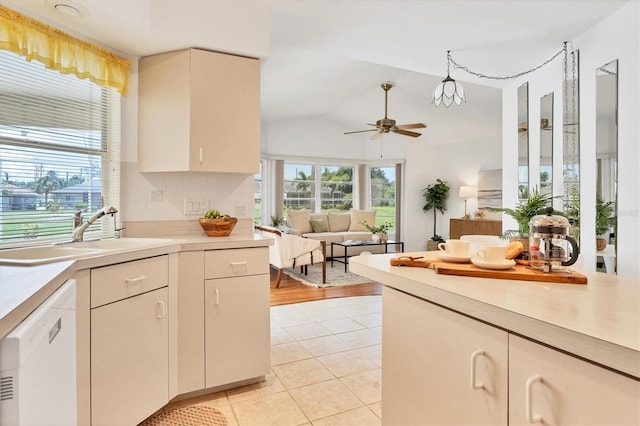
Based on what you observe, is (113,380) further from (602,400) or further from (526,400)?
(602,400)

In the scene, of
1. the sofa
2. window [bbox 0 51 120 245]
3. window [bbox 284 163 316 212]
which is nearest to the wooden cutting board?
window [bbox 0 51 120 245]

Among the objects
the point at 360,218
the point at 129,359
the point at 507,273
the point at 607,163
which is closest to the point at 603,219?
the point at 607,163

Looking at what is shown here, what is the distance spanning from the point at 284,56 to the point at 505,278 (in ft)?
13.2

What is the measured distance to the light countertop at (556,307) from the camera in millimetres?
638

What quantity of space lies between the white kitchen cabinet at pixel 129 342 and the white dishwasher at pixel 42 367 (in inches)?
17.8

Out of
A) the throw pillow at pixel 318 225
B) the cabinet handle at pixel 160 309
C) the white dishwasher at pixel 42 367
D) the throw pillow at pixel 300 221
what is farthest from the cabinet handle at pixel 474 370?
the throw pillow at pixel 318 225

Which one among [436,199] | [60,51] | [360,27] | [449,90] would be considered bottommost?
[436,199]

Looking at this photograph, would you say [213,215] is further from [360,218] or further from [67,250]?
[360,218]

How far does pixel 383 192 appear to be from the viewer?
27.3 ft

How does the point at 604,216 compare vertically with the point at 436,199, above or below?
below

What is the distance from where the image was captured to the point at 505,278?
1.10m

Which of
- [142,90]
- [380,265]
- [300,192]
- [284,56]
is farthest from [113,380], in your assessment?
[300,192]

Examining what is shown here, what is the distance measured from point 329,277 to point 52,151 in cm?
394

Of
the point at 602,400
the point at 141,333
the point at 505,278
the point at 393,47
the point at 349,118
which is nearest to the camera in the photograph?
the point at 602,400
